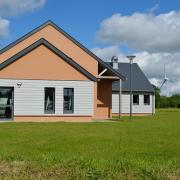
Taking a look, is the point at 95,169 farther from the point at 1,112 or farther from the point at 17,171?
the point at 1,112

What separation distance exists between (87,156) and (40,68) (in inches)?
727

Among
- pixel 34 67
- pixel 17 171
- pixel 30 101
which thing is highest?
pixel 34 67

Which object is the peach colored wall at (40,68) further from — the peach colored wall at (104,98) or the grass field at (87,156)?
the grass field at (87,156)

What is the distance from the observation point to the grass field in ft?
33.8

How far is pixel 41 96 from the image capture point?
1231 inches

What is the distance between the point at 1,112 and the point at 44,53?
458 centimetres

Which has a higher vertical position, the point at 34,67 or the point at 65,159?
the point at 34,67

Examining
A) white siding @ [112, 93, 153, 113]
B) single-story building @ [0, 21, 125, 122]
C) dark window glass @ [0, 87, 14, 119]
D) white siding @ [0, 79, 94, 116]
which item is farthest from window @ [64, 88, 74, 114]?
white siding @ [112, 93, 153, 113]

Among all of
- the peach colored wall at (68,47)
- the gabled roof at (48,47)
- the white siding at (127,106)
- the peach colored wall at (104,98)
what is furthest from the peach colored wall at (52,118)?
the white siding at (127,106)

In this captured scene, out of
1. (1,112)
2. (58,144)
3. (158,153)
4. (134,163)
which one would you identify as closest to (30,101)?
(1,112)

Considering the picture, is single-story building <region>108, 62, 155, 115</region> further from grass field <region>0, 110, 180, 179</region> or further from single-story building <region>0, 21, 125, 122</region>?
grass field <region>0, 110, 180, 179</region>

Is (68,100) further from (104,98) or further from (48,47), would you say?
(104,98)

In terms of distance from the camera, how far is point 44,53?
103 ft

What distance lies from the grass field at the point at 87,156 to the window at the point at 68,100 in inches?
429
